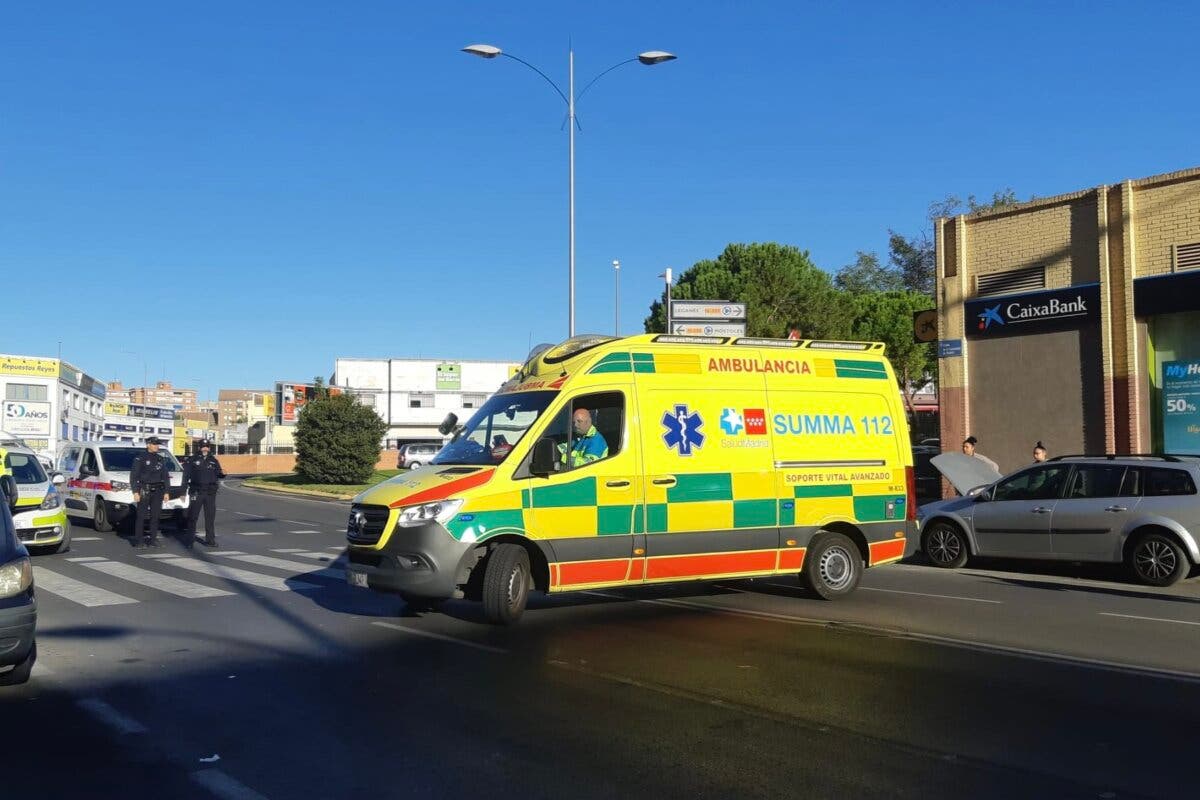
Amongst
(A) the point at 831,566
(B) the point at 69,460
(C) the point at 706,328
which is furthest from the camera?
(C) the point at 706,328

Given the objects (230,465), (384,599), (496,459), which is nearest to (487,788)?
(496,459)

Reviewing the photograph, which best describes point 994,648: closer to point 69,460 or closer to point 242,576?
point 242,576

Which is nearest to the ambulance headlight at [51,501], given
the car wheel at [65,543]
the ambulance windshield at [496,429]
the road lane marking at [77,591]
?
the car wheel at [65,543]

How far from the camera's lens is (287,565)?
14992mm

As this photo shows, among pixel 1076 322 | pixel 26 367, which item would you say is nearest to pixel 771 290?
pixel 1076 322

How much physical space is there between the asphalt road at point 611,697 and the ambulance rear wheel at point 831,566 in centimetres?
27

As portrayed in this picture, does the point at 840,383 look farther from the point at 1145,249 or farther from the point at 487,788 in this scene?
the point at 1145,249

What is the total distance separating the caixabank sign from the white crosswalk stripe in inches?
574

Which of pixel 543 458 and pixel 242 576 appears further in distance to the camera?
pixel 242 576

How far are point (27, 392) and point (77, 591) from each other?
5065 cm

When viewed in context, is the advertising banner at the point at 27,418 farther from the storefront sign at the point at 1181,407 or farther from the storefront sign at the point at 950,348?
the storefront sign at the point at 1181,407

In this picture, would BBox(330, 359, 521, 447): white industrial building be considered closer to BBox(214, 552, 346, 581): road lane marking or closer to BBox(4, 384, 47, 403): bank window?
BBox(4, 384, 47, 403): bank window

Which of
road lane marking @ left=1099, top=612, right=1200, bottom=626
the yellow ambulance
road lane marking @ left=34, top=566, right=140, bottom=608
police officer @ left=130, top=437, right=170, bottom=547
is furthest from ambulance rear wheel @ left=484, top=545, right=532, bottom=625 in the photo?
police officer @ left=130, top=437, right=170, bottom=547

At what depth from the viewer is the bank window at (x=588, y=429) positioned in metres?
9.95
